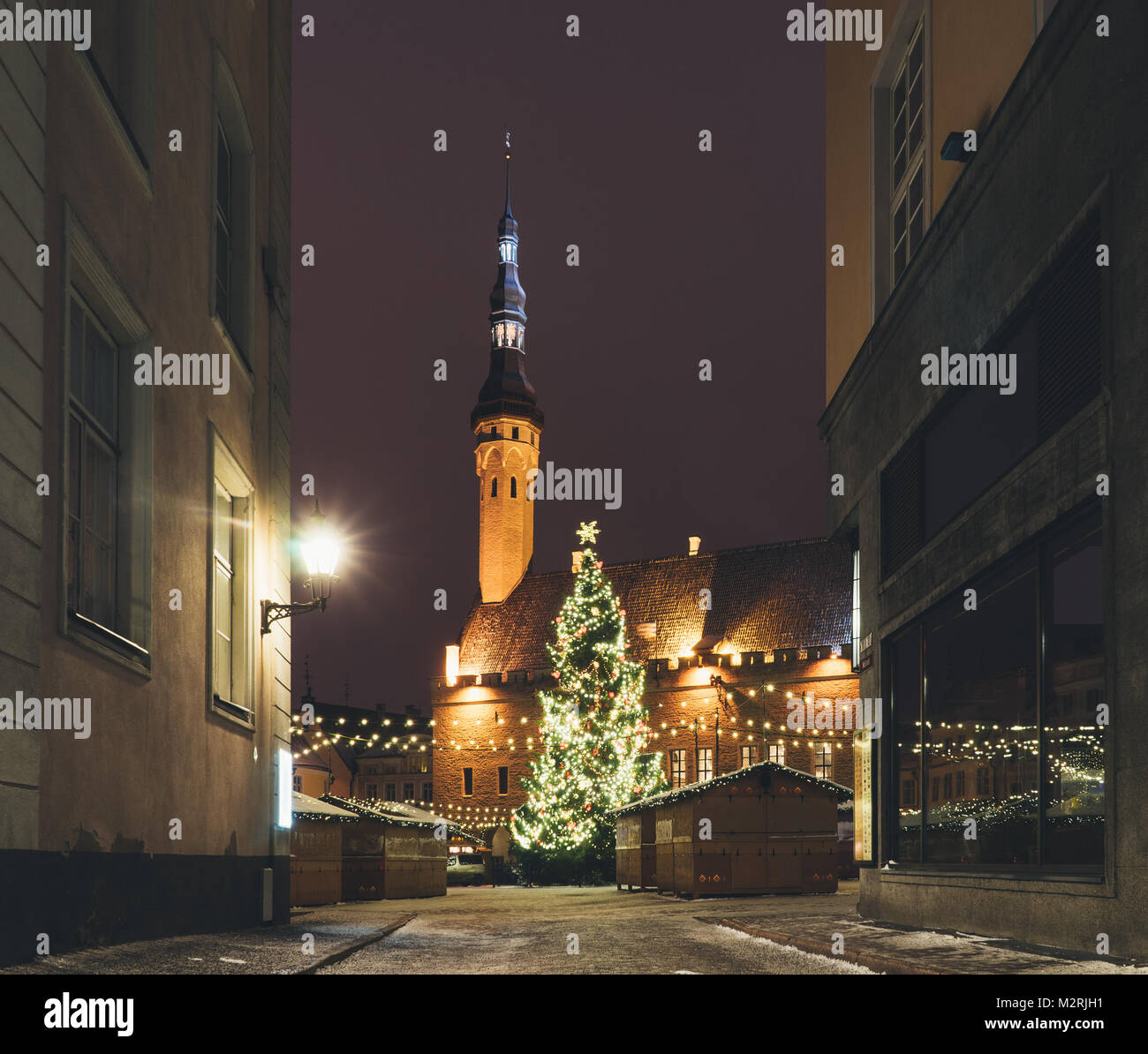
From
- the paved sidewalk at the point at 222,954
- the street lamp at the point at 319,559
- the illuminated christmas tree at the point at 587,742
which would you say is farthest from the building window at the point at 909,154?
the illuminated christmas tree at the point at 587,742

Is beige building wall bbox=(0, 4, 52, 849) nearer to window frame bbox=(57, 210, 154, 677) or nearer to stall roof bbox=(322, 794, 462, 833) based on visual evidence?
window frame bbox=(57, 210, 154, 677)

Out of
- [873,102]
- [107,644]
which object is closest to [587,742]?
[873,102]

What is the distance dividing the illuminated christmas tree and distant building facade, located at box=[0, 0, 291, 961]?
28.3 meters

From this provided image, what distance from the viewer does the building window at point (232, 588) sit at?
1381cm

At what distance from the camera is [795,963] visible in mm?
10570

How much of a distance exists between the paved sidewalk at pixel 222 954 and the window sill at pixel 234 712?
2.11 meters

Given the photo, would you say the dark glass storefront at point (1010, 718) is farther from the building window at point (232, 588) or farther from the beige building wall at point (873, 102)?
the building window at point (232, 588)

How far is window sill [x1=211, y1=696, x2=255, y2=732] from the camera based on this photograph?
13141 mm

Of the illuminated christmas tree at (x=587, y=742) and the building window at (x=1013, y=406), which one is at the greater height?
the building window at (x=1013, y=406)

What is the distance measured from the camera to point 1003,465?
41.4 ft

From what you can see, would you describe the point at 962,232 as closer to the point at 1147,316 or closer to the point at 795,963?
the point at 1147,316

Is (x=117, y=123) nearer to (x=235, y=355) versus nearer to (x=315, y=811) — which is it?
(x=235, y=355)
